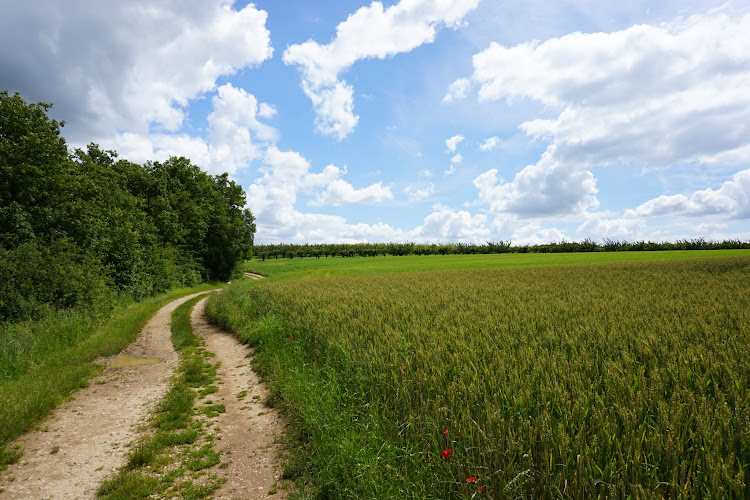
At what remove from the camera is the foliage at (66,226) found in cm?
1598

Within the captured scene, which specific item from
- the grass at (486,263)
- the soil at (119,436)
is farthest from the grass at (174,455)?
the grass at (486,263)

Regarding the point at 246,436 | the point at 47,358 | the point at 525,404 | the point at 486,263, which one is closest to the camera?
the point at 525,404

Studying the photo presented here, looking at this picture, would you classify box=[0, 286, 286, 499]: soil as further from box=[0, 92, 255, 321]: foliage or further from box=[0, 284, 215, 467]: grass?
box=[0, 92, 255, 321]: foliage

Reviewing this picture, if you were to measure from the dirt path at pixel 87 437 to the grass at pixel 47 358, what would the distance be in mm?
289

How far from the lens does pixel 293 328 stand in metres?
11.3

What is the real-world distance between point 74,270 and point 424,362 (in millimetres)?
18814

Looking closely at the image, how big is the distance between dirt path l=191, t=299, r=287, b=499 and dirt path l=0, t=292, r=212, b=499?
153cm

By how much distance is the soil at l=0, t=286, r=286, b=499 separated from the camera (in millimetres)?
5156

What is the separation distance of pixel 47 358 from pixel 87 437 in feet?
21.5

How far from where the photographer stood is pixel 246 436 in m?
6.43

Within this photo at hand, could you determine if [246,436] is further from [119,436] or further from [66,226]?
[66,226]

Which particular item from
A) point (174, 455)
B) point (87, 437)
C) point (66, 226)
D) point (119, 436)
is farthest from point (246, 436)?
point (66, 226)

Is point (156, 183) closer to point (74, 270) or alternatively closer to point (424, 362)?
point (74, 270)

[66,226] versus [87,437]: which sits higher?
[66,226]
